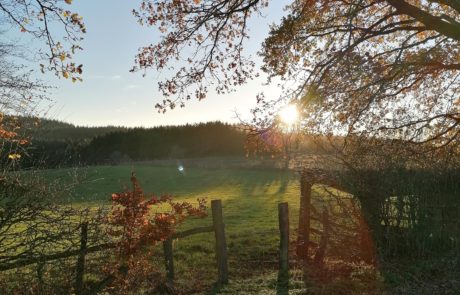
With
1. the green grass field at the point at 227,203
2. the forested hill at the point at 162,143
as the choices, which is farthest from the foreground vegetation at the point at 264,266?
the forested hill at the point at 162,143

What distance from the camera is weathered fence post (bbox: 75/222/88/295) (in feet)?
24.9

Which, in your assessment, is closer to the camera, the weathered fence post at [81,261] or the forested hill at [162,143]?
the weathered fence post at [81,261]

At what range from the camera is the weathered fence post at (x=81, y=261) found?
7598mm

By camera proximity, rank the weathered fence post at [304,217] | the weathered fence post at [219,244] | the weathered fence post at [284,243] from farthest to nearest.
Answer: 1. the weathered fence post at [304,217]
2. the weathered fence post at [284,243]
3. the weathered fence post at [219,244]

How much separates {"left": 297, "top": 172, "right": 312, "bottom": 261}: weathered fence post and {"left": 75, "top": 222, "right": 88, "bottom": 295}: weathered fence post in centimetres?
556

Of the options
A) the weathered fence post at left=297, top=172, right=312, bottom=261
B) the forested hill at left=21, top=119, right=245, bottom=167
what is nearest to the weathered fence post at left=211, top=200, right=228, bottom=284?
the weathered fence post at left=297, top=172, right=312, bottom=261

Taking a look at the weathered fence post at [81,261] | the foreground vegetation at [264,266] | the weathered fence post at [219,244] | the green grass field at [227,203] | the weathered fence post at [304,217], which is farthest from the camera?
the weathered fence post at [304,217]

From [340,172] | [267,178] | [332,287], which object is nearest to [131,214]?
[332,287]

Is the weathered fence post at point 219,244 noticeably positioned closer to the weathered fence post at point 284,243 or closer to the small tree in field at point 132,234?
the weathered fence post at point 284,243

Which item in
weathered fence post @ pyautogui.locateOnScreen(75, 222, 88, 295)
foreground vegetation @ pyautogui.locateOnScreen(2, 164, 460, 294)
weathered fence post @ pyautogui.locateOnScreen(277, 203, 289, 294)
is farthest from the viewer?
weathered fence post @ pyautogui.locateOnScreen(277, 203, 289, 294)

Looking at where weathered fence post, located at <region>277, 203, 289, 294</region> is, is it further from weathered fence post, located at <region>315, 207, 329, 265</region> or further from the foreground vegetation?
weathered fence post, located at <region>315, 207, 329, 265</region>

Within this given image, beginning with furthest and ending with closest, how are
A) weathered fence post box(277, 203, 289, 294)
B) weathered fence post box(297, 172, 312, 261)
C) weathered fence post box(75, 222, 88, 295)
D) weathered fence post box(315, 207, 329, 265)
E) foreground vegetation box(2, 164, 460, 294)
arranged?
weathered fence post box(297, 172, 312, 261) → weathered fence post box(315, 207, 329, 265) → weathered fence post box(277, 203, 289, 294) → foreground vegetation box(2, 164, 460, 294) → weathered fence post box(75, 222, 88, 295)

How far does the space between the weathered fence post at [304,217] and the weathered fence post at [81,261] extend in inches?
219

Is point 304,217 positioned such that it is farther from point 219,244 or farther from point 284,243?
point 219,244
